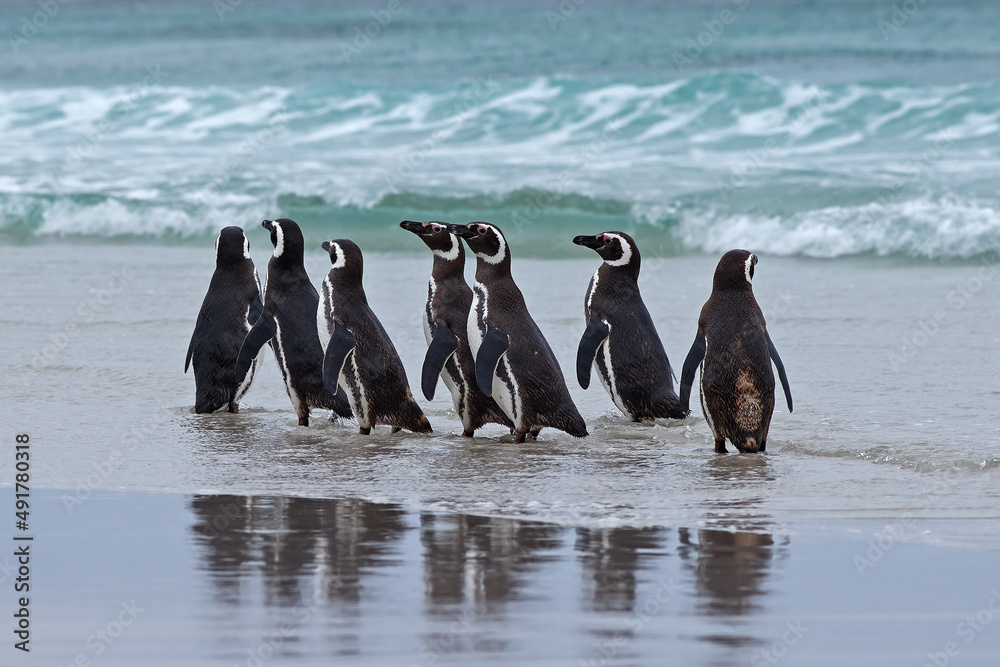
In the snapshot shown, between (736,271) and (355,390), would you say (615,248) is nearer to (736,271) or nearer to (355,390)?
(736,271)

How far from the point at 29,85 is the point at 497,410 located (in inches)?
981

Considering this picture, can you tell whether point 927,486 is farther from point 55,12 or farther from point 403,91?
point 55,12

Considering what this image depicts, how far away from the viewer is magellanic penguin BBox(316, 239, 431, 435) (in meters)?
5.52

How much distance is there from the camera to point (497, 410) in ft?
18.4

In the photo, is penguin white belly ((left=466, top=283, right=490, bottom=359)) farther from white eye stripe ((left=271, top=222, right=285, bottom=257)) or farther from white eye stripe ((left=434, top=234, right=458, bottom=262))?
white eye stripe ((left=271, top=222, right=285, bottom=257))

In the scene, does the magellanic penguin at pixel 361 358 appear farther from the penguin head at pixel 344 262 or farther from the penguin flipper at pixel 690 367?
the penguin flipper at pixel 690 367

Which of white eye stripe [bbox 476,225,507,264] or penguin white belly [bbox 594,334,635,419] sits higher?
white eye stripe [bbox 476,225,507,264]

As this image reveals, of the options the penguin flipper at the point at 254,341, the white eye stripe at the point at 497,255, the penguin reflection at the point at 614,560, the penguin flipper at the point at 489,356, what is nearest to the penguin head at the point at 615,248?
the white eye stripe at the point at 497,255

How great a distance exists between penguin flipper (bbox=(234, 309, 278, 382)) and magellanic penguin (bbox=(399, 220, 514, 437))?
27.1 inches

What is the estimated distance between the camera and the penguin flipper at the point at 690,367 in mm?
5129

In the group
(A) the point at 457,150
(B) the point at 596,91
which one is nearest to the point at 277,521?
(A) the point at 457,150

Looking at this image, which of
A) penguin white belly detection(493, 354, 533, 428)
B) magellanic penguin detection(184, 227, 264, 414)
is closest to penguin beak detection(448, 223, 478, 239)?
penguin white belly detection(493, 354, 533, 428)

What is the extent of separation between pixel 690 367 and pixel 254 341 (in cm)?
191

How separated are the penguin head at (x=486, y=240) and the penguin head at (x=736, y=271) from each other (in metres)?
0.91
